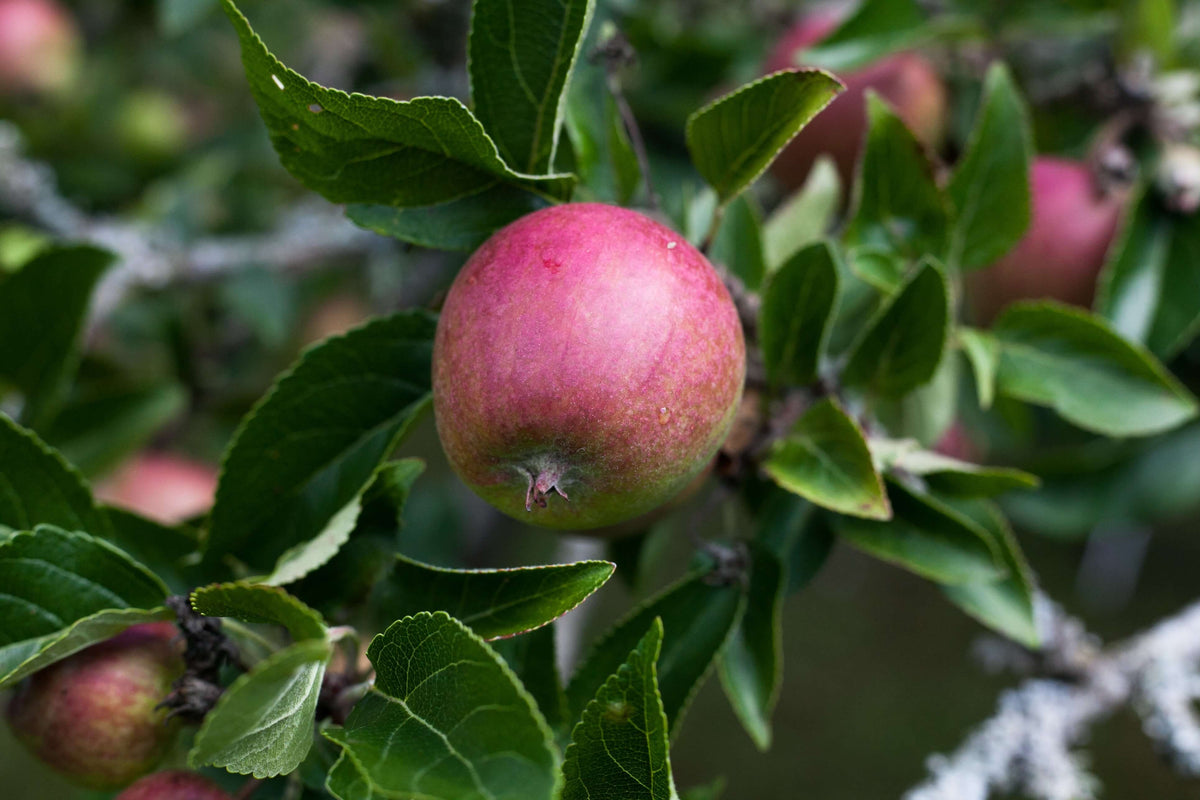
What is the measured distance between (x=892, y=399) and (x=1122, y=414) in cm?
15

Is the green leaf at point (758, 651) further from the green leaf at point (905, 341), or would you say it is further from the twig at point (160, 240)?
the twig at point (160, 240)

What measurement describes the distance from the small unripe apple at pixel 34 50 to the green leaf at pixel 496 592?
121cm

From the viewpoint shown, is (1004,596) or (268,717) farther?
(1004,596)

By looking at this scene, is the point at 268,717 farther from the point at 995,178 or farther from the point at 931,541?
the point at 995,178

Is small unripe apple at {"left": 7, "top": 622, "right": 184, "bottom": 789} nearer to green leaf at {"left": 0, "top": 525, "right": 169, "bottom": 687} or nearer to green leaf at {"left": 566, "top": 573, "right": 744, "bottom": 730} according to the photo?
green leaf at {"left": 0, "top": 525, "right": 169, "bottom": 687}

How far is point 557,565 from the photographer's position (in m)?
0.41

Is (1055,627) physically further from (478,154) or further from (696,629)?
(478,154)

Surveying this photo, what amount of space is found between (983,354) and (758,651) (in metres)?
0.23

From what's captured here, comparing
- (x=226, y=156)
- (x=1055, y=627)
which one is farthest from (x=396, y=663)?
(x=226, y=156)

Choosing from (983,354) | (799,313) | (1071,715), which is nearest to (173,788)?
(799,313)

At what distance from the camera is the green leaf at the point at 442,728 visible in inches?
13.4

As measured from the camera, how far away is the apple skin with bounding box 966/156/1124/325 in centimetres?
78

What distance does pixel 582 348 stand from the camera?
41 centimetres

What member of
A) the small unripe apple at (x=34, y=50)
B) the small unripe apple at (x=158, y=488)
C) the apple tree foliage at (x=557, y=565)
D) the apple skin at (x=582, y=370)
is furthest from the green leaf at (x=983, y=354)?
the small unripe apple at (x=34, y=50)
